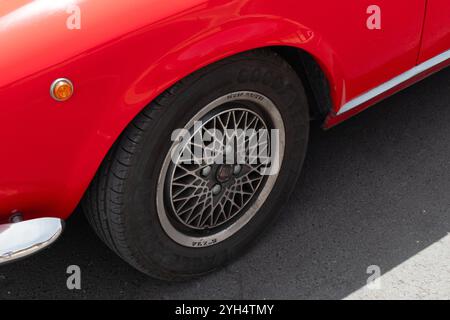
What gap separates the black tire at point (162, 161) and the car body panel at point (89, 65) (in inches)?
2.8

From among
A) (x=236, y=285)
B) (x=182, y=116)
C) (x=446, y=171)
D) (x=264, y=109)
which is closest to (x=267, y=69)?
(x=264, y=109)

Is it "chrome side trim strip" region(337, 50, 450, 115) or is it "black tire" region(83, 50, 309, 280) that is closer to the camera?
"black tire" region(83, 50, 309, 280)

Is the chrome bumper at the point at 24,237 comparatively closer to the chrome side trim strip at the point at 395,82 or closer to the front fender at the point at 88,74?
the front fender at the point at 88,74

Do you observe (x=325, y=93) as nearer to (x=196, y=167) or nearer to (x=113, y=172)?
(x=196, y=167)

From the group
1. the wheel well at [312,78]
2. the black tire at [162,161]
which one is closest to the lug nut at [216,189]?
the black tire at [162,161]

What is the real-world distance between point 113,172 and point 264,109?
0.59 meters

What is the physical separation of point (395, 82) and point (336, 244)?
0.70 m

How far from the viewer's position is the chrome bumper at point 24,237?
1.73 m

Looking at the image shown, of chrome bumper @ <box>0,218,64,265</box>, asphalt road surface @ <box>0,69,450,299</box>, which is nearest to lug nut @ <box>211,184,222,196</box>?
asphalt road surface @ <box>0,69,450,299</box>

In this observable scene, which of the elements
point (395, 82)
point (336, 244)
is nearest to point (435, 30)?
point (395, 82)

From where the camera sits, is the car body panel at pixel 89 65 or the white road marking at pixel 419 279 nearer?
the car body panel at pixel 89 65

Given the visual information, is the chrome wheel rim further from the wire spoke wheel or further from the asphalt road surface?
the asphalt road surface

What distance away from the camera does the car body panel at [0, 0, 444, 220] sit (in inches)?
61.8

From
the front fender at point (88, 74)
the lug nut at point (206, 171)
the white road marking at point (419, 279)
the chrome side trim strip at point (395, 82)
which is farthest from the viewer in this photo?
the chrome side trim strip at point (395, 82)
